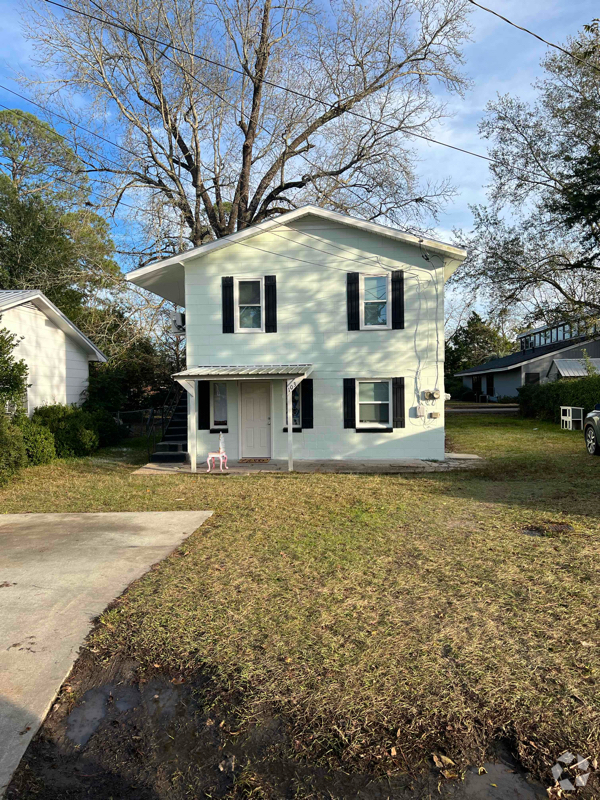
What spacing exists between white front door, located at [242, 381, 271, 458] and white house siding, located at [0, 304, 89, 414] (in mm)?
5604

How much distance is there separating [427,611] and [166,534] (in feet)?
12.8

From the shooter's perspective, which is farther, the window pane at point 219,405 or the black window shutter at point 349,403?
the window pane at point 219,405

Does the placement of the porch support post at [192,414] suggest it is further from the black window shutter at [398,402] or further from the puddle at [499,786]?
the puddle at [499,786]

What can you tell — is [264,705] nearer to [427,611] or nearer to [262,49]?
[427,611]

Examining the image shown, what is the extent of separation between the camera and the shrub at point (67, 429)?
15.2 meters

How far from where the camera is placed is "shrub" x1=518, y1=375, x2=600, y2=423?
74.3 feet

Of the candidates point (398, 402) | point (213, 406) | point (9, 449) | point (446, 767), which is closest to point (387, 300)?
point (398, 402)

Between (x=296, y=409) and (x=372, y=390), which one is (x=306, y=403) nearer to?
(x=296, y=409)

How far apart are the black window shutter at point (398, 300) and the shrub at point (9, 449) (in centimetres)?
890

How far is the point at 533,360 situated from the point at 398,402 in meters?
27.3

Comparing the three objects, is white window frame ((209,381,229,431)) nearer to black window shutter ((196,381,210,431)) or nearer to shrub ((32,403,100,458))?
black window shutter ((196,381,210,431))

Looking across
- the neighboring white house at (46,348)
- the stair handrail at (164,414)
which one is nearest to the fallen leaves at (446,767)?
the neighboring white house at (46,348)

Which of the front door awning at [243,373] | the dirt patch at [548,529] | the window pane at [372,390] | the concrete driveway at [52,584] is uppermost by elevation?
the front door awning at [243,373]

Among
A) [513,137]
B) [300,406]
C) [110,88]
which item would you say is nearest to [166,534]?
[300,406]
